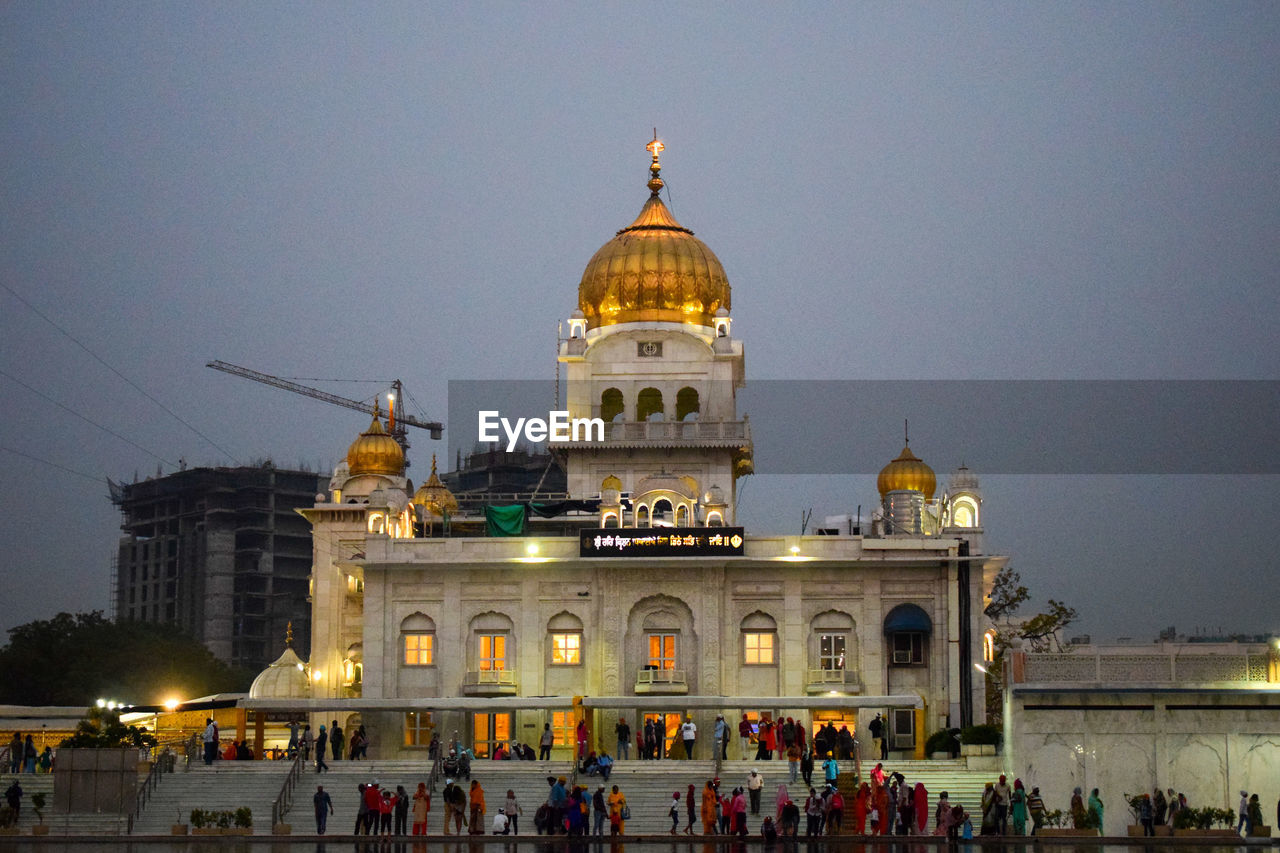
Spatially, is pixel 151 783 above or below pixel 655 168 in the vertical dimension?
below

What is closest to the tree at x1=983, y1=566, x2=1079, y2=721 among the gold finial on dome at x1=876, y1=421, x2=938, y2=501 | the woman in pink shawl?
the gold finial on dome at x1=876, y1=421, x2=938, y2=501

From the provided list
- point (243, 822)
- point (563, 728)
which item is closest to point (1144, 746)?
point (563, 728)

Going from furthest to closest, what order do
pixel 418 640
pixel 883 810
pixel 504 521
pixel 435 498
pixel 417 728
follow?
pixel 435 498
pixel 504 521
pixel 418 640
pixel 417 728
pixel 883 810

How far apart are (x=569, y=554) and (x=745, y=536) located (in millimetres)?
6014

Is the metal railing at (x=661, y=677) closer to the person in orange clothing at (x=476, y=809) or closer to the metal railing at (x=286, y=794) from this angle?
the metal railing at (x=286, y=794)

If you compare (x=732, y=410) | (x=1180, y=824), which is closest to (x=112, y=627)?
(x=732, y=410)

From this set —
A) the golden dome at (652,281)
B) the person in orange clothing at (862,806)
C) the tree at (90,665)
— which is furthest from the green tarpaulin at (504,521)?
the tree at (90,665)

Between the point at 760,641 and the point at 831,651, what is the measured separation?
95.5 inches

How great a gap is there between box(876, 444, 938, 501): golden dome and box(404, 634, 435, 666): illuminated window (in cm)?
2082

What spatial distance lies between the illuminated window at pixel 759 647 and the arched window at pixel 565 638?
5.68 metres

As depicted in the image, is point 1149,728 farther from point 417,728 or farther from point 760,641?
point 417,728

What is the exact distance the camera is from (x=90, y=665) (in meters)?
106

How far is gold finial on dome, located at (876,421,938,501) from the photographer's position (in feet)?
251

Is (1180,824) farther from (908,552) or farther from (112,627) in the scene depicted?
(112,627)
